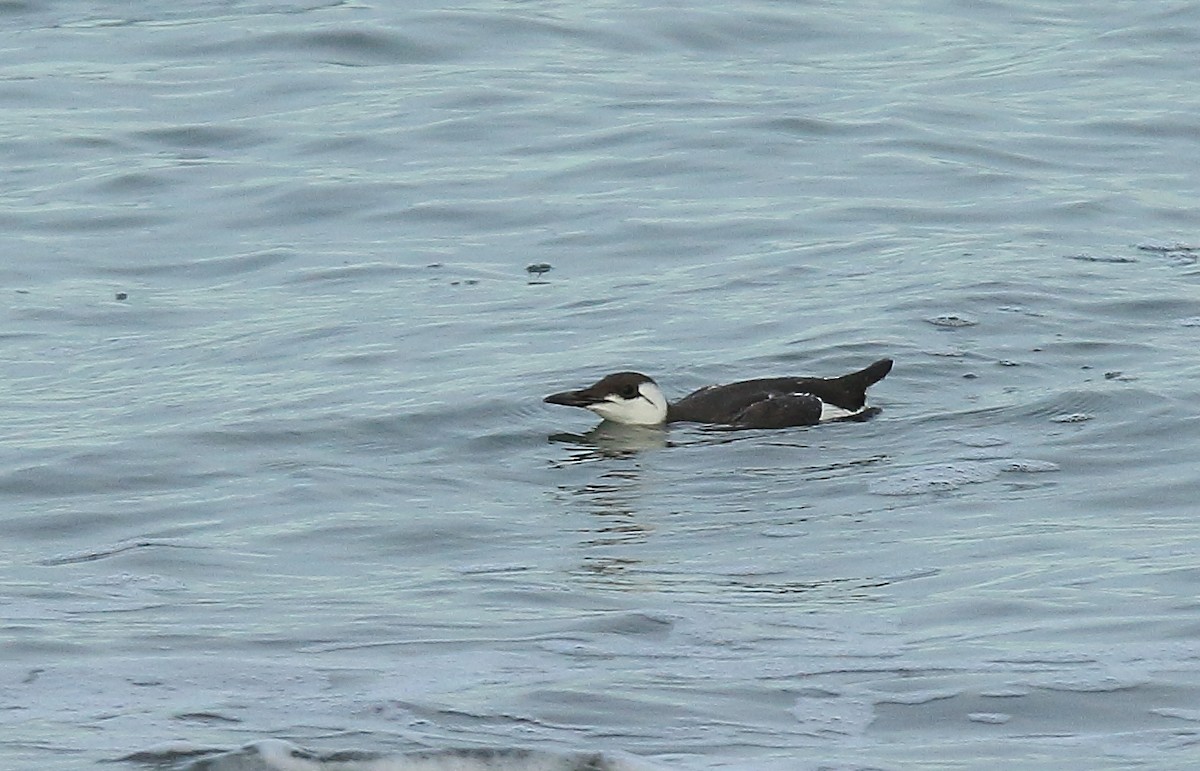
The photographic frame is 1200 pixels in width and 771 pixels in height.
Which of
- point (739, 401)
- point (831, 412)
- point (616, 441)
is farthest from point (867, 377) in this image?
point (616, 441)

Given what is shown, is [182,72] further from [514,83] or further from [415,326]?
[415,326]

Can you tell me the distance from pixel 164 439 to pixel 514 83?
9447mm

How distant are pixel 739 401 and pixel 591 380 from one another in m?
0.98

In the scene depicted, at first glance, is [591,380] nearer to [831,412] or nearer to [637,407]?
[637,407]

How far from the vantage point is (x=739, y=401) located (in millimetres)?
9680

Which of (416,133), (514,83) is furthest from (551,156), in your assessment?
(514,83)

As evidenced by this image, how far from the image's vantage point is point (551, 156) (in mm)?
15781

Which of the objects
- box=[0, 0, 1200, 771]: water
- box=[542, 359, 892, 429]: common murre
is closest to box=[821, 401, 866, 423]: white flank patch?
box=[542, 359, 892, 429]: common murre

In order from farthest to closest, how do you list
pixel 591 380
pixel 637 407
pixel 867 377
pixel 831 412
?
pixel 591 380 → pixel 867 377 → pixel 637 407 → pixel 831 412

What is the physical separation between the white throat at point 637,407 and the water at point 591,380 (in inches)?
6.5

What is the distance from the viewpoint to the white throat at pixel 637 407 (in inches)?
380

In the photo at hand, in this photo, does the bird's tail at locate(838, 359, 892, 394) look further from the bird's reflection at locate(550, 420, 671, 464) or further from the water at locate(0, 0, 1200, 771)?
the bird's reflection at locate(550, 420, 671, 464)

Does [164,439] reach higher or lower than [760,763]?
lower

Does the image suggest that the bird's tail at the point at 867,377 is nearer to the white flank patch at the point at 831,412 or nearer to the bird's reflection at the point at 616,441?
the white flank patch at the point at 831,412
